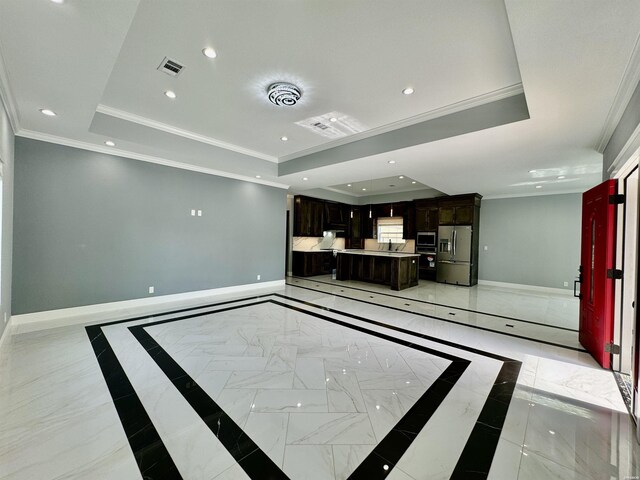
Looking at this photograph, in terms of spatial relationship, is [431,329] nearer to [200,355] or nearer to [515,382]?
[515,382]

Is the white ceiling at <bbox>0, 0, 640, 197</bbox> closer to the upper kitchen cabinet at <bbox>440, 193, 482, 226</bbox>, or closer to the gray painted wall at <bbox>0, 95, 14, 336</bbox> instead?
the gray painted wall at <bbox>0, 95, 14, 336</bbox>

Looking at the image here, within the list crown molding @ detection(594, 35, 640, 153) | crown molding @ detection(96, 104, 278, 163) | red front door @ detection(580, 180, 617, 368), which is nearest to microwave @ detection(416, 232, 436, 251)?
red front door @ detection(580, 180, 617, 368)

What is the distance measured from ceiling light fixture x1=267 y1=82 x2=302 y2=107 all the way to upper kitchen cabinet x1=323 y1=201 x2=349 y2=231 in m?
6.31

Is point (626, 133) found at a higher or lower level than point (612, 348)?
higher

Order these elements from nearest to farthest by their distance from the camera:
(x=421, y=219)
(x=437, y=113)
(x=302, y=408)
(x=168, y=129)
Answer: (x=302, y=408) < (x=437, y=113) < (x=168, y=129) < (x=421, y=219)

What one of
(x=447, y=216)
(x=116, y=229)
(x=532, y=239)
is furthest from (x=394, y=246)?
(x=116, y=229)

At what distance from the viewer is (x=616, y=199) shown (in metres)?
2.82

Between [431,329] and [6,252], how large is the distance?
563cm

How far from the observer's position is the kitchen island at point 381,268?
265 inches

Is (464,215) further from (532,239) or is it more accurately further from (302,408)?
(302,408)

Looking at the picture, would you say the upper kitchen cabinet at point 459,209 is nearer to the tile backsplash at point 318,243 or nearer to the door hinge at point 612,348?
the tile backsplash at point 318,243

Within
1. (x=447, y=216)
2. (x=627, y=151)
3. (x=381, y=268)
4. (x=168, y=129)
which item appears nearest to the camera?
(x=627, y=151)

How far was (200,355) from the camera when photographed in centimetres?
293

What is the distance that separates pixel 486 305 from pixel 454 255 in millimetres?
2555
